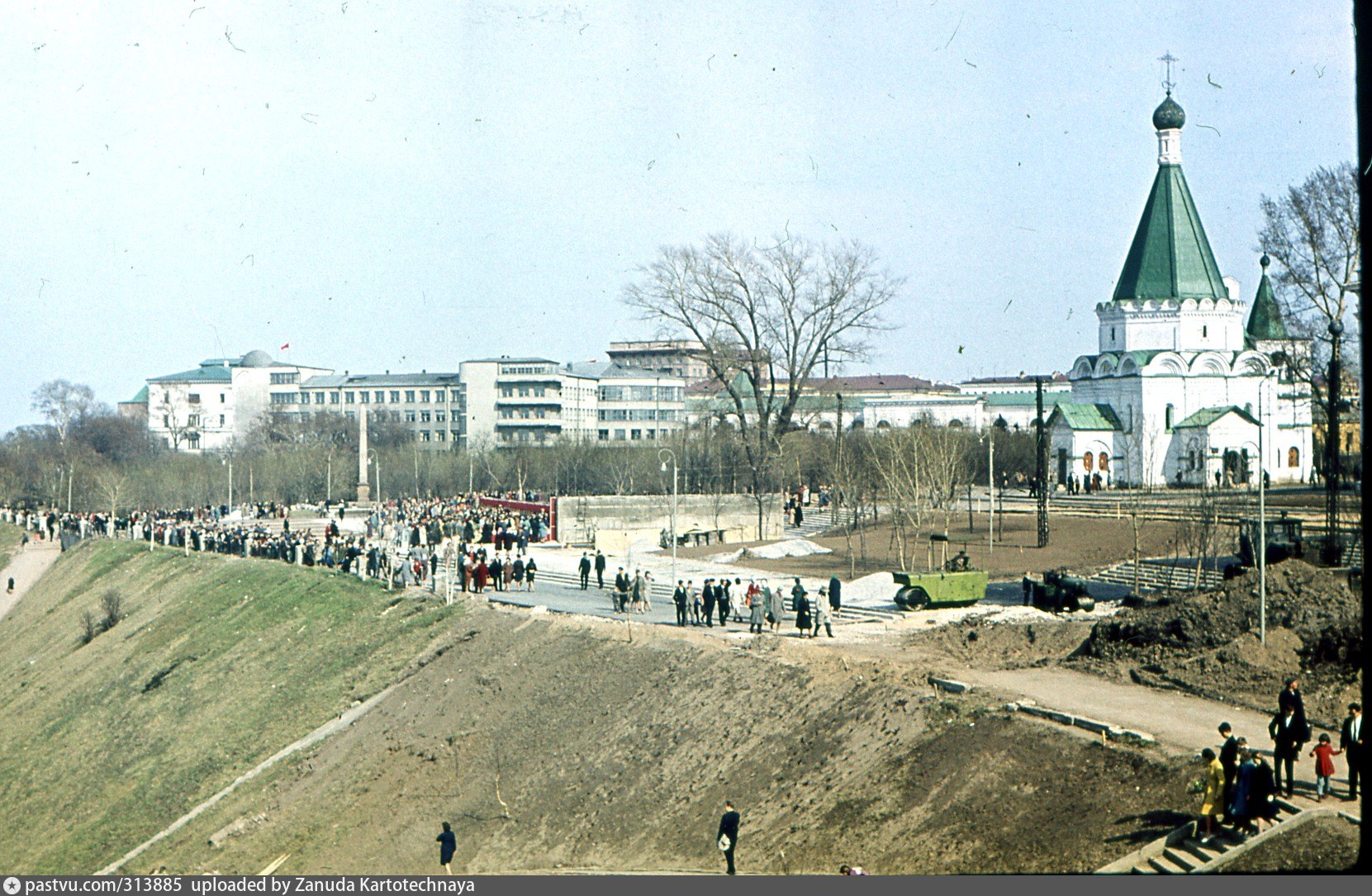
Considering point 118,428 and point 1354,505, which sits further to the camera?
point 118,428

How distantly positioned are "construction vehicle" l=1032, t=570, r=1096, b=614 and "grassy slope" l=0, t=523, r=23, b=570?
51.3 meters

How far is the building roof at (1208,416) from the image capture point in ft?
216

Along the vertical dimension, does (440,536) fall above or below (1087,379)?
below

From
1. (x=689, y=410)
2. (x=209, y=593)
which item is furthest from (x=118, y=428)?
(x=209, y=593)

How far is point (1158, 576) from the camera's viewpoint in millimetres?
33969

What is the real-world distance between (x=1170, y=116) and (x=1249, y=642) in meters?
51.9

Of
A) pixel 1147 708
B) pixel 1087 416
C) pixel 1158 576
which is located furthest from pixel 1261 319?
pixel 1147 708

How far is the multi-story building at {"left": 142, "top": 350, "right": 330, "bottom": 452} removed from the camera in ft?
247

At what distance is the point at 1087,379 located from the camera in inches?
2835

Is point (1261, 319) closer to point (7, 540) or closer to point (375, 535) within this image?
point (375, 535)

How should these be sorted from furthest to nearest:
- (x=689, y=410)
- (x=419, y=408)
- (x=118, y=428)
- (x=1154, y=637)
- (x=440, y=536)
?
(x=419, y=408) < (x=118, y=428) < (x=689, y=410) < (x=440, y=536) < (x=1154, y=637)

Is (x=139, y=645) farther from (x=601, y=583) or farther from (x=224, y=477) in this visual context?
(x=224, y=477)

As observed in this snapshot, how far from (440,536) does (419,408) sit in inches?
1769

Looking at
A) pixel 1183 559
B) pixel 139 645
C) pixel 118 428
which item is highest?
pixel 118 428
